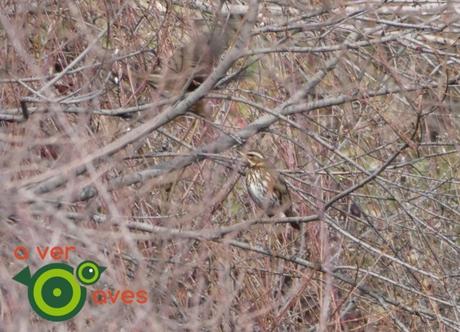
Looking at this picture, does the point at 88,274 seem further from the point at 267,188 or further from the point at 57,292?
the point at 267,188

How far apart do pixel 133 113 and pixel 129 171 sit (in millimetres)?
343

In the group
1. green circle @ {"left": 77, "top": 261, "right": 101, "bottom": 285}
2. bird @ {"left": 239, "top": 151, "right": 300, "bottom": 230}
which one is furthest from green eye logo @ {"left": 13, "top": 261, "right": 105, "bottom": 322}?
bird @ {"left": 239, "top": 151, "right": 300, "bottom": 230}

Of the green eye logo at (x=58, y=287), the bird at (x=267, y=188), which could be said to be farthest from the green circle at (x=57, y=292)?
the bird at (x=267, y=188)

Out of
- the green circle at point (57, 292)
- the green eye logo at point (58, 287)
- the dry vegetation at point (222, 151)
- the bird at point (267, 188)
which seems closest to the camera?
the green eye logo at point (58, 287)

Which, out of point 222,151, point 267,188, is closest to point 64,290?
point 222,151

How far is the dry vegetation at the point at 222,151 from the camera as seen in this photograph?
3732 mm

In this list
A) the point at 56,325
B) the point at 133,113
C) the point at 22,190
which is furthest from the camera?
the point at 133,113

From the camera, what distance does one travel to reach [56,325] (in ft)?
11.1

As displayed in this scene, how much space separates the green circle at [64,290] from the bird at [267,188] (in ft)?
5.12

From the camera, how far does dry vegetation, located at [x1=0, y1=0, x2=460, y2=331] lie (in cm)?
373

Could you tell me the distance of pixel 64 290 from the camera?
3.43m

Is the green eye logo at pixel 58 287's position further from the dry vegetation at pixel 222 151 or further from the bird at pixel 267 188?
the bird at pixel 267 188

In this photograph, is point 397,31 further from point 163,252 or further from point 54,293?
point 54,293

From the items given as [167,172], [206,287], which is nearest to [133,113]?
[167,172]
